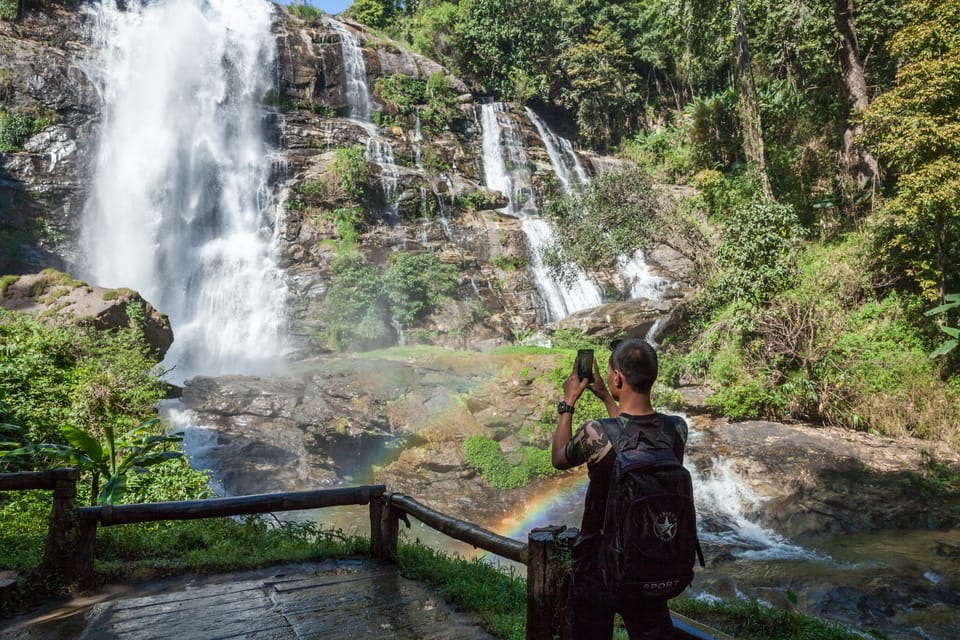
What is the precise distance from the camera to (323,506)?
13.7ft

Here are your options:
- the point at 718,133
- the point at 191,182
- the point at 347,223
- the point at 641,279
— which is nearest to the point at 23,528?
the point at 347,223

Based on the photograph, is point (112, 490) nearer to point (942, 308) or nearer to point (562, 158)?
point (942, 308)

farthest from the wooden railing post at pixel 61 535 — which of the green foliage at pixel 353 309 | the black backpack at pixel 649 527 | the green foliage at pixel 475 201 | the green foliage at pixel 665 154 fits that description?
the green foliage at pixel 475 201

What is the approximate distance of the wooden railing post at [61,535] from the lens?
3830mm

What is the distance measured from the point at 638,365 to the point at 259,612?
2.99 m

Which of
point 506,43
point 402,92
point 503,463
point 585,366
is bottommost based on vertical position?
point 503,463

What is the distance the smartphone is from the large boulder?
12.1 metres

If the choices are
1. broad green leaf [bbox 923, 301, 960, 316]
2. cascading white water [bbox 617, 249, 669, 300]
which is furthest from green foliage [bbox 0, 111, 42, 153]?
broad green leaf [bbox 923, 301, 960, 316]

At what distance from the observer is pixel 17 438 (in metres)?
7.11

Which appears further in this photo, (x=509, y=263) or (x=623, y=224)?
(x=509, y=263)

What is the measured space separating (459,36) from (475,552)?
29.4 meters

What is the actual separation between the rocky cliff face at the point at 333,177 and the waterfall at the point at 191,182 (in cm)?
64

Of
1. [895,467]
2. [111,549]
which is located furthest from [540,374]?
[111,549]

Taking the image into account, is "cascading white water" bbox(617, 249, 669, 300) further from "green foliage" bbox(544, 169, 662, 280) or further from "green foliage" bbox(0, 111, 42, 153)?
"green foliage" bbox(0, 111, 42, 153)
